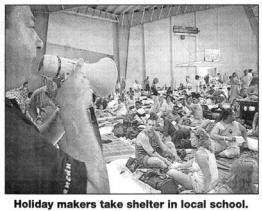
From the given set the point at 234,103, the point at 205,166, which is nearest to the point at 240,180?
the point at 205,166

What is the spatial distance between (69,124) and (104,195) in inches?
32.5

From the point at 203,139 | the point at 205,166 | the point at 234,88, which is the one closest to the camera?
the point at 205,166

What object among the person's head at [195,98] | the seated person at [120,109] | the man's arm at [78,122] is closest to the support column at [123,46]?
the seated person at [120,109]

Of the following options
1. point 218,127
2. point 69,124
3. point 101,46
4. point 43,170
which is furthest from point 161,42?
point 43,170

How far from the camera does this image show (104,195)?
3344mm

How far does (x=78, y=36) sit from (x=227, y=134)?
74.4 inches

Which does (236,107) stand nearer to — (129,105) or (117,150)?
(129,105)

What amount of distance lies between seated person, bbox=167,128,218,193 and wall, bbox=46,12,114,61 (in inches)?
53.9

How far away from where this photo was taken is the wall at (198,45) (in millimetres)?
3434

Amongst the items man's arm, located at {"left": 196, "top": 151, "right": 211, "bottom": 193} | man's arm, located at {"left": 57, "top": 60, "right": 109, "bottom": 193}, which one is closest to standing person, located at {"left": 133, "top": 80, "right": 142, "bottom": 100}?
man's arm, located at {"left": 57, "top": 60, "right": 109, "bottom": 193}

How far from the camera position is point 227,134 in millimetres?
3402

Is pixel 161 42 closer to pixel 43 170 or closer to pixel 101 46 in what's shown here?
pixel 101 46

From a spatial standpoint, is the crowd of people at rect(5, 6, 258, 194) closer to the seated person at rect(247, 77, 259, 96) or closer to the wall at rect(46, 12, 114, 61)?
the seated person at rect(247, 77, 259, 96)

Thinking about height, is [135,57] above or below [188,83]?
above
